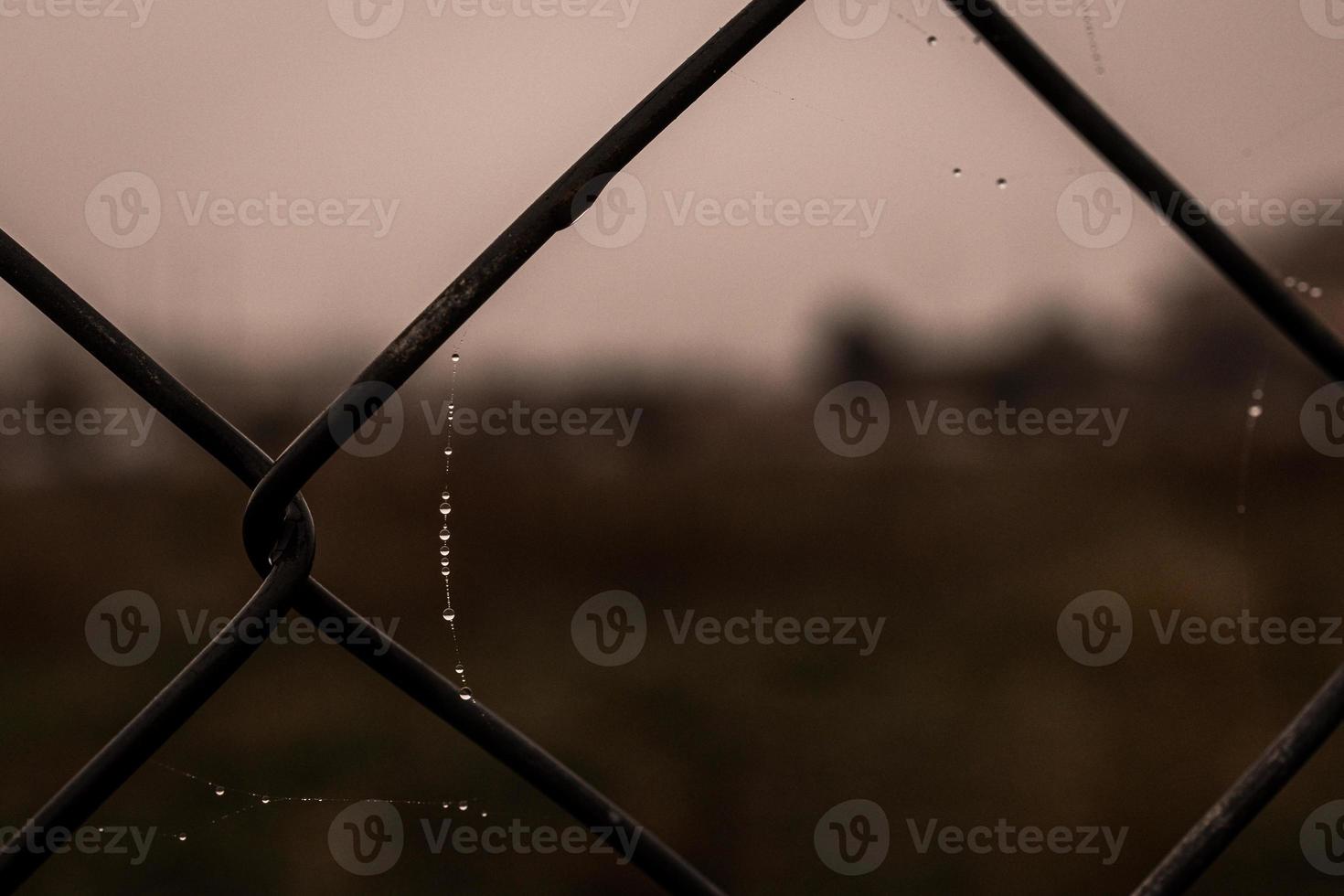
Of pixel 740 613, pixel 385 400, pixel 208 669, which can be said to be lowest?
pixel 740 613

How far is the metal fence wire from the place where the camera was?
290 millimetres

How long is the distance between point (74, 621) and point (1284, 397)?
11.0 feet

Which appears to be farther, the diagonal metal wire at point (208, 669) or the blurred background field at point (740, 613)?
the blurred background field at point (740, 613)

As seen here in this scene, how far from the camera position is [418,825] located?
217 centimetres

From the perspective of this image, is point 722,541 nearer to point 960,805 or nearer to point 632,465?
point 632,465

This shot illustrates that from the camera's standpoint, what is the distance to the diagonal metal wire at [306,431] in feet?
0.95

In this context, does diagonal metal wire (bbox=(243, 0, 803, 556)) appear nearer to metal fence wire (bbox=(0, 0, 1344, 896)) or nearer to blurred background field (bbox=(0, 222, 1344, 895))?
metal fence wire (bbox=(0, 0, 1344, 896))

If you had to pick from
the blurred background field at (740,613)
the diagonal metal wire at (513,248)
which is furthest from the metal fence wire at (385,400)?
the blurred background field at (740,613)

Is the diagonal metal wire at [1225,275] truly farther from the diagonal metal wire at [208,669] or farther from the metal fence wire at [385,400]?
the diagonal metal wire at [208,669]

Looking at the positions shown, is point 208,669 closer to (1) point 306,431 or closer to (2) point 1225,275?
(1) point 306,431

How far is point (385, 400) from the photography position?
30 centimetres

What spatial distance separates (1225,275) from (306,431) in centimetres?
33

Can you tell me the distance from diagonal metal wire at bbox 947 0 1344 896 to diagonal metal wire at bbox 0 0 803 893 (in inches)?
3.1

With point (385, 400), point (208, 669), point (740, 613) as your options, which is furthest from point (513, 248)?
point (740, 613)
